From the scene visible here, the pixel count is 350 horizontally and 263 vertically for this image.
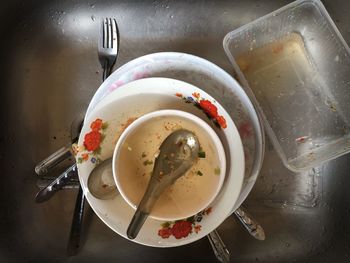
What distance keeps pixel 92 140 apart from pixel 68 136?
8.4 inches

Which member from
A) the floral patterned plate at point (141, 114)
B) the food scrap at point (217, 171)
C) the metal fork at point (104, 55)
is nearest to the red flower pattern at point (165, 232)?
the floral patterned plate at point (141, 114)

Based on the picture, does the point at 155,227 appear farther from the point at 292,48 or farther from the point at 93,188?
the point at 292,48

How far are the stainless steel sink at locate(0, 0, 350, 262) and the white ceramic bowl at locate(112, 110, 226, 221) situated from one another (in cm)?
21

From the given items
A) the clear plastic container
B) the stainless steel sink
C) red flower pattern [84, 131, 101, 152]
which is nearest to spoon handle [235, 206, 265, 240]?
the stainless steel sink

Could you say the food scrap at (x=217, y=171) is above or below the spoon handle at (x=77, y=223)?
above

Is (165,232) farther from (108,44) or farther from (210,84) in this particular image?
(108,44)

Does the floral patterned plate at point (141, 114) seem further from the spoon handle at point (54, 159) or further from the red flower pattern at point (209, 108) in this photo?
the spoon handle at point (54, 159)

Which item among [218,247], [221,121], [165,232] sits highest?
[221,121]

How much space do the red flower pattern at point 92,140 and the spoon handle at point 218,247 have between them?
28 centimetres

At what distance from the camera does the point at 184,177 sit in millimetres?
566

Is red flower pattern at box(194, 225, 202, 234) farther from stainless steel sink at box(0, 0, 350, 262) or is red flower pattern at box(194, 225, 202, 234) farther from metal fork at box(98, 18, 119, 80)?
metal fork at box(98, 18, 119, 80)

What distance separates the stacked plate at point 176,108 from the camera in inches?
21.2

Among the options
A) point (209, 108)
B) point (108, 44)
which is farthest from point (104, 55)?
point (209, 108)

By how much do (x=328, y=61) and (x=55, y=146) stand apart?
58 centimetres
